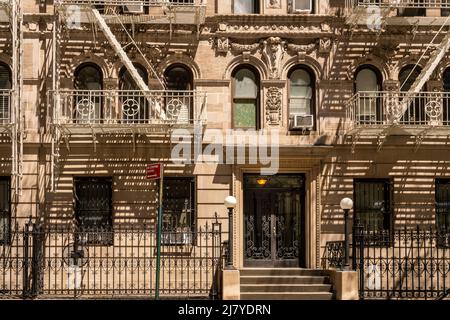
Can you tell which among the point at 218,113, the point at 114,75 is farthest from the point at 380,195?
the point at 114,75

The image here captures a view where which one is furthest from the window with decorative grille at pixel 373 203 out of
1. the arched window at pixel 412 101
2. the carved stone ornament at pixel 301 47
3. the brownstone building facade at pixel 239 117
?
the carved stone ornament at pixel 301 47

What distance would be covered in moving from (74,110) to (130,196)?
9.19ft

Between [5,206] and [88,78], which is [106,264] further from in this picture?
[88,78]

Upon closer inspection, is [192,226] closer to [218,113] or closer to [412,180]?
[218,113]

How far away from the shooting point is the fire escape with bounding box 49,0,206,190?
68.0 feet

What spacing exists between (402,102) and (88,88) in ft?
28.0

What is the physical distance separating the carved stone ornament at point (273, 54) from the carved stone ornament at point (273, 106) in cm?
44

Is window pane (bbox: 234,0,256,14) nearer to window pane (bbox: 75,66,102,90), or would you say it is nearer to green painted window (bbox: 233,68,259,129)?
green painted window (bbox: 233,68,259,129)

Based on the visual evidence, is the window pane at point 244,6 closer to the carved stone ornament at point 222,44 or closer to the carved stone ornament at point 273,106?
the carved stone ornament at point 222,44

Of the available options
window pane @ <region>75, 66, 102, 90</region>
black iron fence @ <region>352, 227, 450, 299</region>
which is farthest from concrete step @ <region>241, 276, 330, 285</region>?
window pane @ <region>75, 66, 102, 90</region>

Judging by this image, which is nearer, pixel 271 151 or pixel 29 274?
pixel 29 274

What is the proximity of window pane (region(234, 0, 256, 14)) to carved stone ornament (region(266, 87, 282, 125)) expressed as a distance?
2.33 metres

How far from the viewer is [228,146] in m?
21.7

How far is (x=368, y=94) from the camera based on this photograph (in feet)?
72.8
